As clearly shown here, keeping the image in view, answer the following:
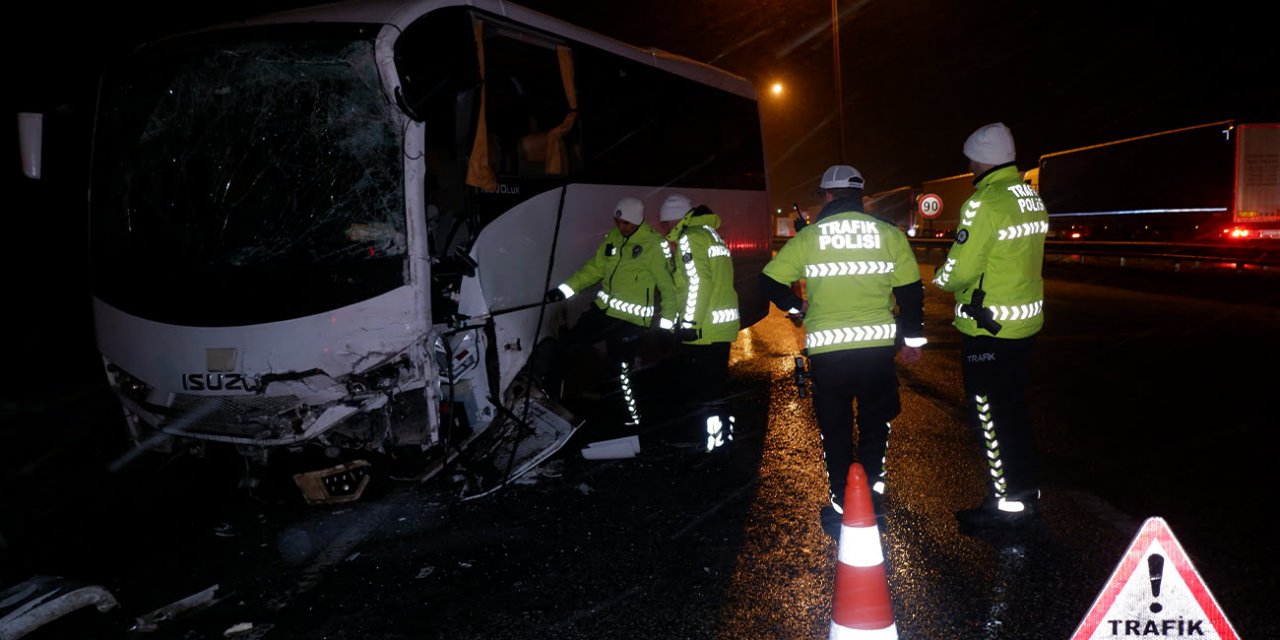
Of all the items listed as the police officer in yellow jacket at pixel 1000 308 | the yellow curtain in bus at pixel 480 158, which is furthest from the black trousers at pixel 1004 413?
the yellow curtain in bus at pixel 480 158

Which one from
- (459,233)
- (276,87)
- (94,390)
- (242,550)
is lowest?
(242,550)

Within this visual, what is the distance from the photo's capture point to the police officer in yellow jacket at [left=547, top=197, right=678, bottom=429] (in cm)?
643

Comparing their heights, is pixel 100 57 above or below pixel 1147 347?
above

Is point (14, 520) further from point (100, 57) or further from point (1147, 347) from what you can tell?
point (1147, 347)

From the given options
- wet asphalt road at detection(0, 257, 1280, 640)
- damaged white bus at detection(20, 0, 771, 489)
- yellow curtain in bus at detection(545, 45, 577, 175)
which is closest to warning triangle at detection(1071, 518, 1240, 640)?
wet asphalt road at detection(0, 257, 1280, 640)

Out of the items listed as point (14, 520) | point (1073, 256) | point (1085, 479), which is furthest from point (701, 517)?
point (1073, 256)

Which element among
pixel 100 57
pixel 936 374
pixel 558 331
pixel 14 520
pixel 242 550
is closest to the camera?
pixel 242 550

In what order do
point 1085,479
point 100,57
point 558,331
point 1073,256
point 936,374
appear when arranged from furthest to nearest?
point 1073,256 → point 100,57 → point 936,374 → point 558,331 → point 1085,479

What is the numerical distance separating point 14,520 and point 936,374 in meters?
7.75

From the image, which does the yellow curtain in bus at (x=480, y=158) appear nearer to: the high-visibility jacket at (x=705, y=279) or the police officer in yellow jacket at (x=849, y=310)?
the high-visibility jacket at (x=705, y=279)

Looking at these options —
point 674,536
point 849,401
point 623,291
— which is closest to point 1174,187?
point 623,291

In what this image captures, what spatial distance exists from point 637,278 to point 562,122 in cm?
147

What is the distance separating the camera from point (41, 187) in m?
12.2

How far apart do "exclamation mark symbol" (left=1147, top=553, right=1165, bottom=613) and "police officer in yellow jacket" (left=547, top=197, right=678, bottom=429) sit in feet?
14.4
